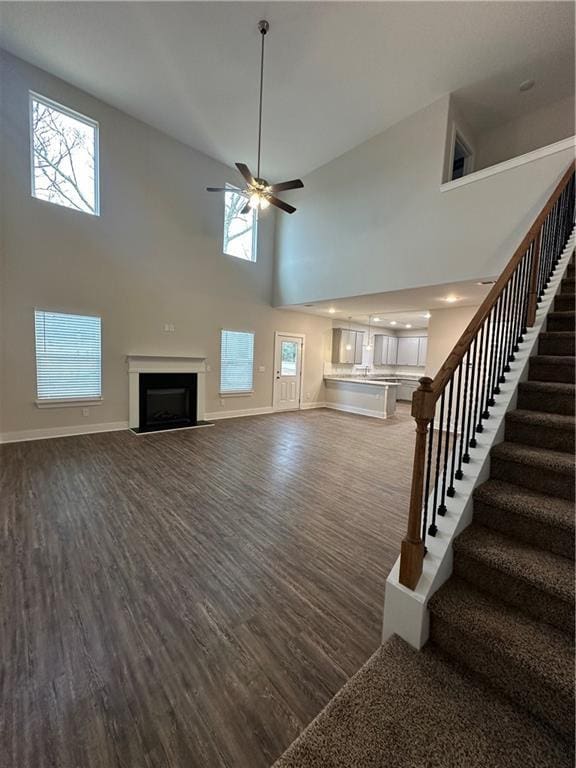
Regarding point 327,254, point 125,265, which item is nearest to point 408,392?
point 327,254

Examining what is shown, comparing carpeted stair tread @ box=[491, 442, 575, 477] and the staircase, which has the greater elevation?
carpeted stair tread @ box=[491, 442, 575, 477]

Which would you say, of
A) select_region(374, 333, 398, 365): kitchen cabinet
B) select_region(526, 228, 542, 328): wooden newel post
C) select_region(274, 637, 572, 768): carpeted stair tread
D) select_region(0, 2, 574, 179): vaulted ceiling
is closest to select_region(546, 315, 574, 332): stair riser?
select_region(526, 228, 542, 328): wooden newel post

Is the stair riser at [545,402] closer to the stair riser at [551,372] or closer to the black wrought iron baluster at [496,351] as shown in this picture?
the black wrought iron baluster at [496,351]

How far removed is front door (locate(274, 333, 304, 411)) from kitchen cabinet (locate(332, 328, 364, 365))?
1293mm

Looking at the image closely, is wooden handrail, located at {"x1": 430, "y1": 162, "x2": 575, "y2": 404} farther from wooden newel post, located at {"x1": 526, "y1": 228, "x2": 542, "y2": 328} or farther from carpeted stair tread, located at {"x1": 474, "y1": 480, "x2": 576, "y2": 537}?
carpeted stair tread, located at {"x1": 474, "y1": 480, "x2": 576, "y2": 537}

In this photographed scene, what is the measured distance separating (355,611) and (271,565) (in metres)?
0.65

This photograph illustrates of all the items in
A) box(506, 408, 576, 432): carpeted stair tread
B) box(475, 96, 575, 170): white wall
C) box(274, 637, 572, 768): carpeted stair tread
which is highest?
box(475, 96, 575, 170): white wall

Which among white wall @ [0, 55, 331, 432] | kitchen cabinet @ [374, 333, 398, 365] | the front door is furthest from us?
kitchen cabinet @ [374, 333, 398, 365]

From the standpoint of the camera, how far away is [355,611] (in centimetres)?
183

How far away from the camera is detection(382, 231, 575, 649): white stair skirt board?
4.58ft

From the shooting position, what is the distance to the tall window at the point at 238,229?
6.86 meters

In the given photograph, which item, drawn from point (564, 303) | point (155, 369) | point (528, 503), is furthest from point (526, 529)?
point (155, 369)

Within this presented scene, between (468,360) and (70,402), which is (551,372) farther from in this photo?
(70,402)

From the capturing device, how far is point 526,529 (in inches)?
61.6
